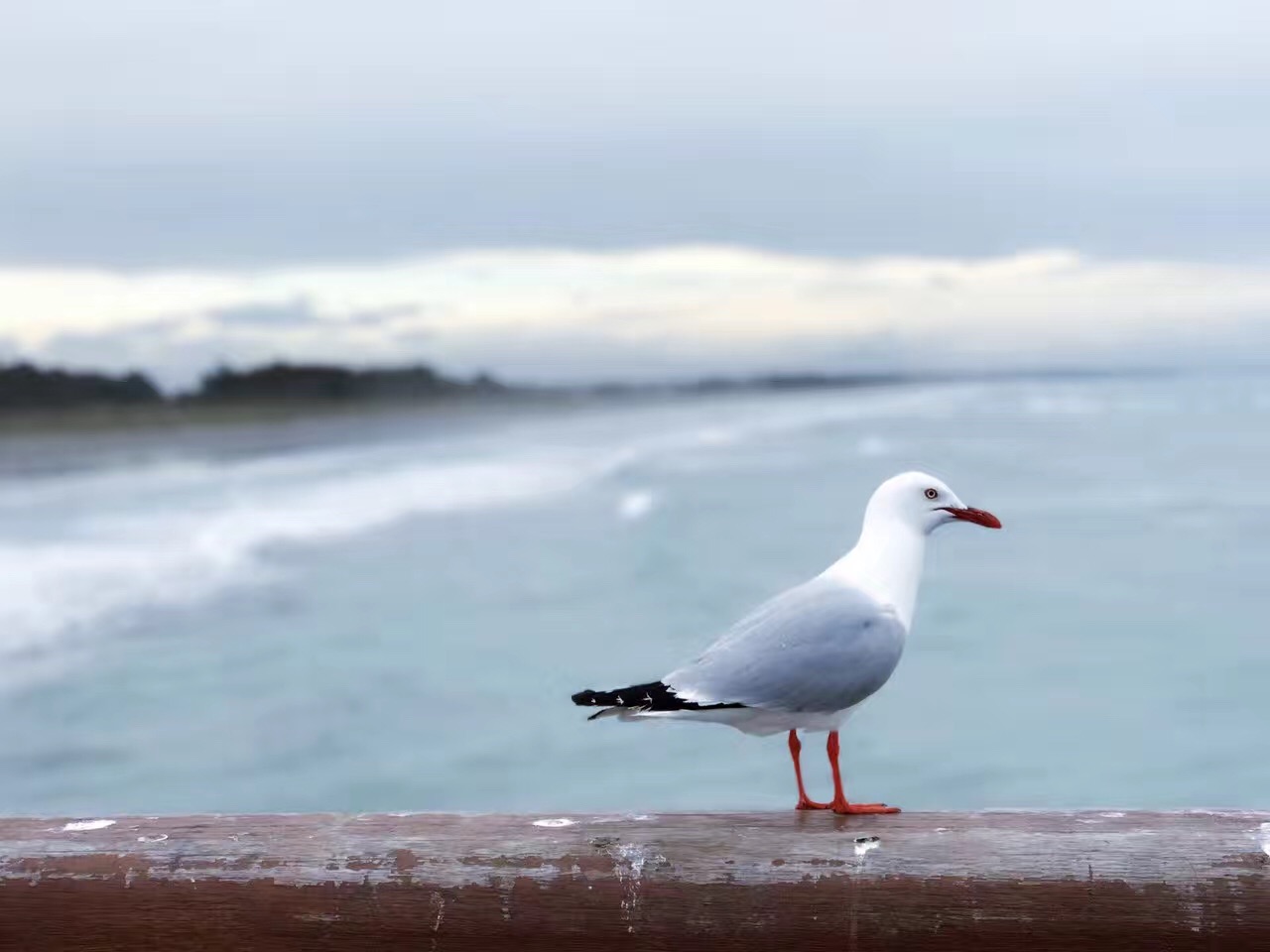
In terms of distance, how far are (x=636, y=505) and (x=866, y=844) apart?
19.6 m

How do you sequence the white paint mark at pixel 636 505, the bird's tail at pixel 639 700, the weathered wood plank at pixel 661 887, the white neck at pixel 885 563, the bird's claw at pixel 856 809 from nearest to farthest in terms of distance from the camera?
the weathered wood plank at pixel 661 887, the bird's tail at pixel 639 700, the bird's claw at pixel 856 809, the white neck at pixel 885 563, the white paint mark at pixel 636 505

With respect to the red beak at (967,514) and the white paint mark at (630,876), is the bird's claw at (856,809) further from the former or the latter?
Result: the red beak at (967,514)

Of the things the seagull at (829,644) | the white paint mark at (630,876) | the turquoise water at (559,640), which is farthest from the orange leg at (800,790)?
the turquoise water at (559,640)

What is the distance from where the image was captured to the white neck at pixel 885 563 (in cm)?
243

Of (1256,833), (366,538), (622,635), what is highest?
(366,538)

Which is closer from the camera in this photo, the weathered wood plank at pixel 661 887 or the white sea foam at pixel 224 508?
the weathered wood plank at pixel 661 887

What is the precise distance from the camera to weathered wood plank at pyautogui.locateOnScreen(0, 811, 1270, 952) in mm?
2053

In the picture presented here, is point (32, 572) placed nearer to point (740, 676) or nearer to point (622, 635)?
point (622, 635)

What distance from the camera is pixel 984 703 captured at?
11633 mm

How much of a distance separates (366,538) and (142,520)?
7.98 ft

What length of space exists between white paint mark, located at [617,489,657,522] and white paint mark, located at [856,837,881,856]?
18054 mm

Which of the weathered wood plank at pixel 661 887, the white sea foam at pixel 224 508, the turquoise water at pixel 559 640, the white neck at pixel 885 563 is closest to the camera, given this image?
the weathered wood plank at pixel 661 887

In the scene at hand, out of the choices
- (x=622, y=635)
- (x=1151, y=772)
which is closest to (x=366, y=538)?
(x=622, y=635)

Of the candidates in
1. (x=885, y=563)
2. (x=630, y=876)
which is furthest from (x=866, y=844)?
(x=885, y=563)
